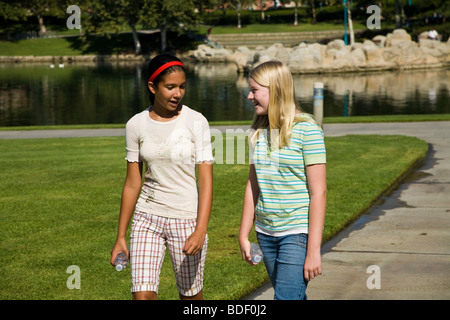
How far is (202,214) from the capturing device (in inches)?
167

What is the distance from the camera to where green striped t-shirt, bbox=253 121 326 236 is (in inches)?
154

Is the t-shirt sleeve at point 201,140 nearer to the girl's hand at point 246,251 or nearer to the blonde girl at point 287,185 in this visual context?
the blonde girl at point 287,185

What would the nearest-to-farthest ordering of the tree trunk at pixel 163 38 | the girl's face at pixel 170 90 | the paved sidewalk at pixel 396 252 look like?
the girl's face at pixel 170 90 < the paved sidewalk at pixel 396 252 < the tree trunk at pixel 163 38

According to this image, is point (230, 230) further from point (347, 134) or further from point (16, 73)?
point (16, 73)

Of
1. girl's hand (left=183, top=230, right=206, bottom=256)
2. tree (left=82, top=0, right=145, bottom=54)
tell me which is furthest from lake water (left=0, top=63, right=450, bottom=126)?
girl's hand (left=183, top=230, right=206, bottom=256)

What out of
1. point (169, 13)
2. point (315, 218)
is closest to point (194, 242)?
point (315, 218)

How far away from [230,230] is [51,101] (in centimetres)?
2767

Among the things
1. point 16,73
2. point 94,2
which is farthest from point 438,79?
point 94,2

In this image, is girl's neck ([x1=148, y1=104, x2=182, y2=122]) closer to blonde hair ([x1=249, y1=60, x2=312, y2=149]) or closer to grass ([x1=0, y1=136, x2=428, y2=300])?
blonde hair ([x1=249, y1=60, x2=312, y2=149])

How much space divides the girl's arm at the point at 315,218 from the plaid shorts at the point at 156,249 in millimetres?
851

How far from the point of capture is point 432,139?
15.7m

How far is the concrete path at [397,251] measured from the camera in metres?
6.17

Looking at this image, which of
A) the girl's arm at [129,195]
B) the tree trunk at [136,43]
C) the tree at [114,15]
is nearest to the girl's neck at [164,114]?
the girl's arm at [129,195]

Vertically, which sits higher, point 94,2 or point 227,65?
point 94,2
